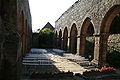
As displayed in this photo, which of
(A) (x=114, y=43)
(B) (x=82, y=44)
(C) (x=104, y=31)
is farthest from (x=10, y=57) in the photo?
(B) (x=82, y=44)

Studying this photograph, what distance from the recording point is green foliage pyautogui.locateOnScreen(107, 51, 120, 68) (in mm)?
10035

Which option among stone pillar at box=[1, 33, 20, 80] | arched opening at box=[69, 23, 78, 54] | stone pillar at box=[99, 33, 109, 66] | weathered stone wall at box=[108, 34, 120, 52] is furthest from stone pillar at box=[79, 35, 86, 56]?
stone pillar at box=[1, 33, 20, 80]

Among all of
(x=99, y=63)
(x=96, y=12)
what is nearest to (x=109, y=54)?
(x=99, y=63)

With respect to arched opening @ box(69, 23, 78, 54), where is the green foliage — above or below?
below

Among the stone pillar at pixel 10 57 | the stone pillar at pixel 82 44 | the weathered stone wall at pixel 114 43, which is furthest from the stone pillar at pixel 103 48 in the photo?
the stone pillar at pixel 10 57

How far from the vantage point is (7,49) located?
12.9ft

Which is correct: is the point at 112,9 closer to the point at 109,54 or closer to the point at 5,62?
the point at 109,54

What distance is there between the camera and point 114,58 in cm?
1032

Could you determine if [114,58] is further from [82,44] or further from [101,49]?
[82,44]

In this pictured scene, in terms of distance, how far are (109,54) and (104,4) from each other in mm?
3600

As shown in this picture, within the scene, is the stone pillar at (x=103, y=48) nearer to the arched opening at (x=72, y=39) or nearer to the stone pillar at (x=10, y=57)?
the stone pillar at (x=10, y=57)

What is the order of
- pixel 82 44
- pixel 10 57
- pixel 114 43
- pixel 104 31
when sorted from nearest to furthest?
1. pixel 10 57
2. pixel 104 31
3. pixel 114 43
4. pixel 82 44

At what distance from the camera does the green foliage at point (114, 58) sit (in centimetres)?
1004

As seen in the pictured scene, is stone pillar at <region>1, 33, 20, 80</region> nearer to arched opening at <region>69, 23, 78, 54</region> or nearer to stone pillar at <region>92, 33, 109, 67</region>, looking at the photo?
stone pillar at <region>92, 33, 109, 67</region>
